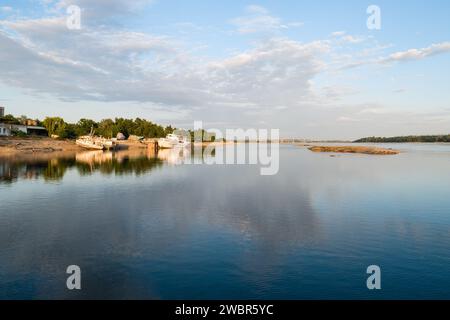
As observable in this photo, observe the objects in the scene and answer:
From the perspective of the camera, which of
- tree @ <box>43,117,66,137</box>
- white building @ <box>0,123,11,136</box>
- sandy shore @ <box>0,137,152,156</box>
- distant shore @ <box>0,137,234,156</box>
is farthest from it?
tree @ <box>43,117,66,137</box>

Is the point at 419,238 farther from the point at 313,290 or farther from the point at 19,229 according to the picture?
the point at 19,229

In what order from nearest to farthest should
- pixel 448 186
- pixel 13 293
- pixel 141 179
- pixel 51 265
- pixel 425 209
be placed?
pixel 13 293
pixel 51 265
pixel 425 209
pixel 448 186
pixel 141 179

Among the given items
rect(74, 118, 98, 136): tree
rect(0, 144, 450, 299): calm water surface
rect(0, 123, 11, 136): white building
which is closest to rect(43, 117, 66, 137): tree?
rect(74, 118, 98, 136): tree

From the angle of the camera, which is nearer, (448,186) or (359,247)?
(359,247)

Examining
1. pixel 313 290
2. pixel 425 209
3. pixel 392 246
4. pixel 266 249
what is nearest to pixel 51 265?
pixel 266 249

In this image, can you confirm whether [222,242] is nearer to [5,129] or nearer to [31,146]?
[31,146]

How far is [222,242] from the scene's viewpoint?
23.2 m

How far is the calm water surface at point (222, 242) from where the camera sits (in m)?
16.7

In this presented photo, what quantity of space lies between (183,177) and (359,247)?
39.1m

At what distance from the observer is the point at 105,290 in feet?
52.6

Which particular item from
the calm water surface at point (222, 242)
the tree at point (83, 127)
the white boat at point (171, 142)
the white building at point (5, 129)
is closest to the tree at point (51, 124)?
the tree at point (83, 127)

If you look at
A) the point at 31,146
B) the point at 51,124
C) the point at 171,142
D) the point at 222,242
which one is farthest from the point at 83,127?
the point at 222,242

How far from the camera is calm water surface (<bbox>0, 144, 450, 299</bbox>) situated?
54.6 feet

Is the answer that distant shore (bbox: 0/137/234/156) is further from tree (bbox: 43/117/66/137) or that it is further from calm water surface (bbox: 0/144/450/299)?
calm water surface (bbox: 0/144/450/299)
